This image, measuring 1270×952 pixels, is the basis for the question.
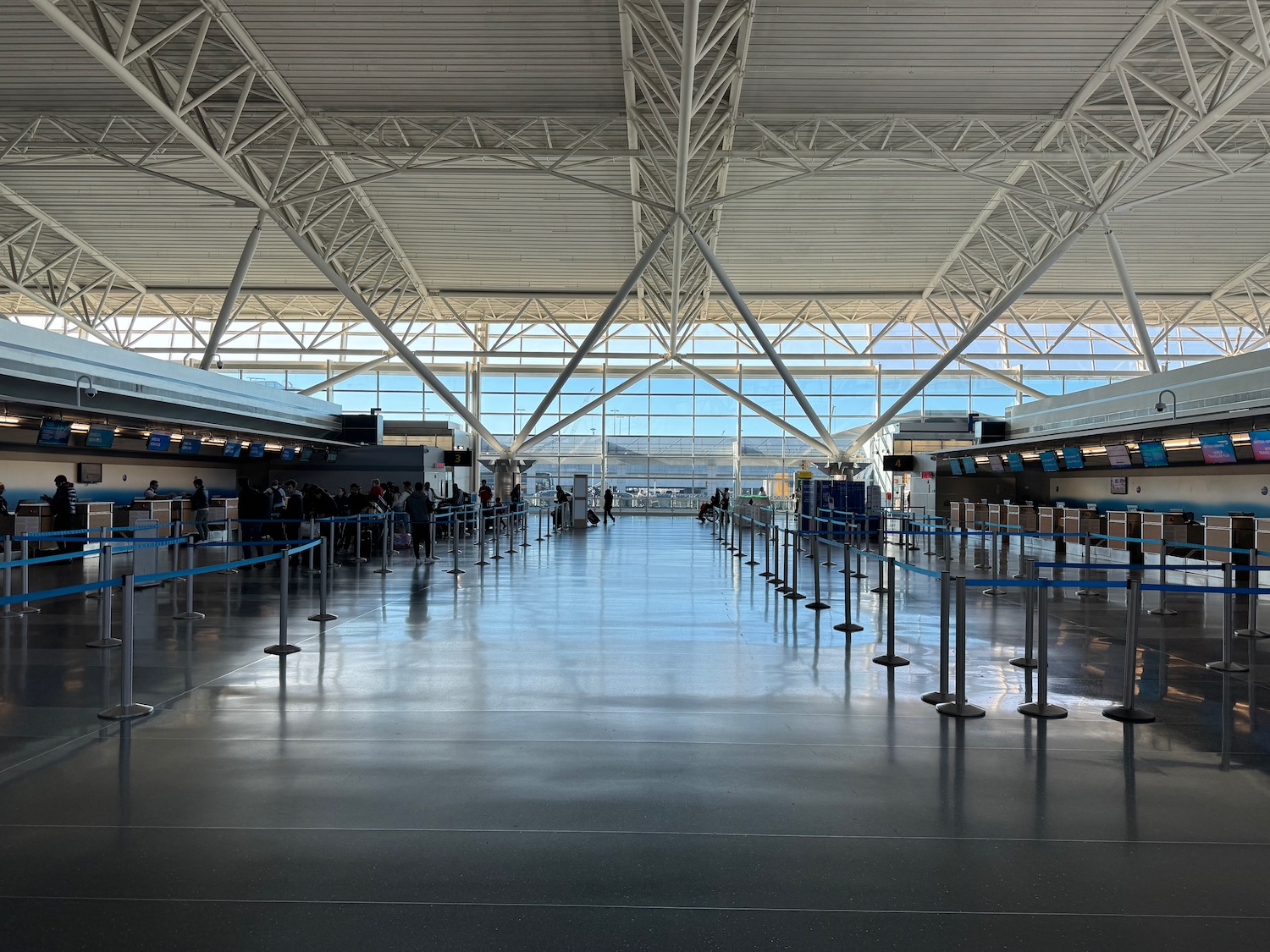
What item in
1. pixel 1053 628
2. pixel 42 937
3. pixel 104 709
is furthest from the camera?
pixel 1053 628

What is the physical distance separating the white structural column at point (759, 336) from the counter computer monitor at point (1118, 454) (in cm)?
1070

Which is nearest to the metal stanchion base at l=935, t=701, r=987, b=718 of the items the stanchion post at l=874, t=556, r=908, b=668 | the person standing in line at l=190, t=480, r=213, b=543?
the stanchion post at l=874, t=556, r=908, b=668

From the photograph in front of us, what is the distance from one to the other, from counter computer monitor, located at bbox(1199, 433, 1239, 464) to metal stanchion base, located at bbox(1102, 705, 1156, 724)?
1200cm

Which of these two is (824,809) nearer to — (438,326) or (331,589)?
(331,589)

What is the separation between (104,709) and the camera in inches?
241

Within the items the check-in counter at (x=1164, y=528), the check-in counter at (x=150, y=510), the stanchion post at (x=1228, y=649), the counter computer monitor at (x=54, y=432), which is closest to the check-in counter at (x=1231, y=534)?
the check-in counter at (x=1164, y=528)

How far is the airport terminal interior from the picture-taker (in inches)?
151

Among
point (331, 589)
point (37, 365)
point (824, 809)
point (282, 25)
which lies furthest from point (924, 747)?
point (282, 25)

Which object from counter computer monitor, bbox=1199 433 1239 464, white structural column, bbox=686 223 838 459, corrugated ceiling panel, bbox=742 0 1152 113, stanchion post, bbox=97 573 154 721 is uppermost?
corrugated ceiling panel, bbox=742 0 1152 113

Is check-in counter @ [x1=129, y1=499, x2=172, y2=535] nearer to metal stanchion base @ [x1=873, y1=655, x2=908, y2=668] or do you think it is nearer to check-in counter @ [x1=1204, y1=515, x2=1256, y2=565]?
metal stanchion base @ [x1=873, y1=655, x2=908, y2=668]

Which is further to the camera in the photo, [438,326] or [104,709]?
[438,326]

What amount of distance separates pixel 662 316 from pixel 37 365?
84.8 ft

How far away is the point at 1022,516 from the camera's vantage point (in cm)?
2602

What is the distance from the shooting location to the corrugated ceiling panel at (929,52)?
16.0 meters
